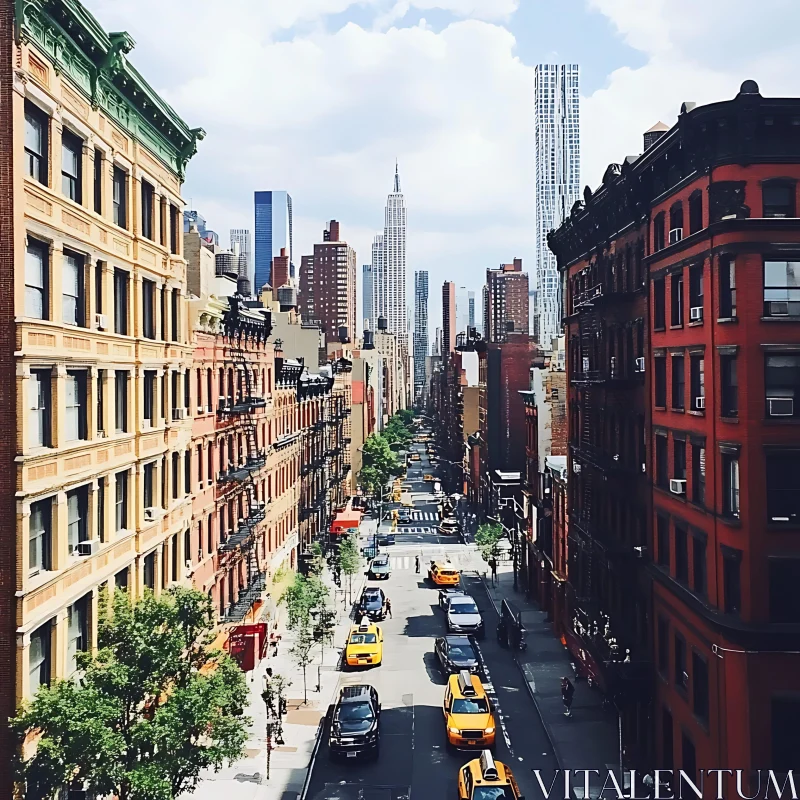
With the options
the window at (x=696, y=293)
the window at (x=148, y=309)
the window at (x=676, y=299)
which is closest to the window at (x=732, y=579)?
the window at (x=696, y=293)

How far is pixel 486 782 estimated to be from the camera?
78.7 ft

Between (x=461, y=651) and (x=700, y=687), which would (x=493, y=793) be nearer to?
(x=700, y=687)

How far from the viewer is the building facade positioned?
675 inches

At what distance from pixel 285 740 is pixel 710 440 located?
1940cm

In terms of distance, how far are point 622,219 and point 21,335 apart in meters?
23.1

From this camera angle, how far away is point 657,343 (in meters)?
28.8

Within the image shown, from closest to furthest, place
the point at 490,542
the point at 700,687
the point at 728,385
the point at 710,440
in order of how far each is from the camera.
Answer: the point at 728,385, the point at 710,440, the point at 700,687, the point at 490,542

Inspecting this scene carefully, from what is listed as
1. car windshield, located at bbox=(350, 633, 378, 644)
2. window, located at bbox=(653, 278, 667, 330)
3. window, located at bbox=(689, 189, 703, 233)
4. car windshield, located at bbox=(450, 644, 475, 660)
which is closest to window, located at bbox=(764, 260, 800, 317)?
window, located at bbox=(689, 189, 703, 233)

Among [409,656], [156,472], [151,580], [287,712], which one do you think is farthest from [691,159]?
[409,656]

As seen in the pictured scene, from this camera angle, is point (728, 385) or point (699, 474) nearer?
point (728, 385)

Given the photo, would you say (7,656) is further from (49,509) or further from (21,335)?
(21,335)

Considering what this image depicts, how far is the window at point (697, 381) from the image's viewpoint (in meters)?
24.7

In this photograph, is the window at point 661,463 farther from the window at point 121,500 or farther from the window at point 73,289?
the window at point 73,289

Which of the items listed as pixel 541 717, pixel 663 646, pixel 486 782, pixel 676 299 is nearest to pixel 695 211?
pixel 676 299
